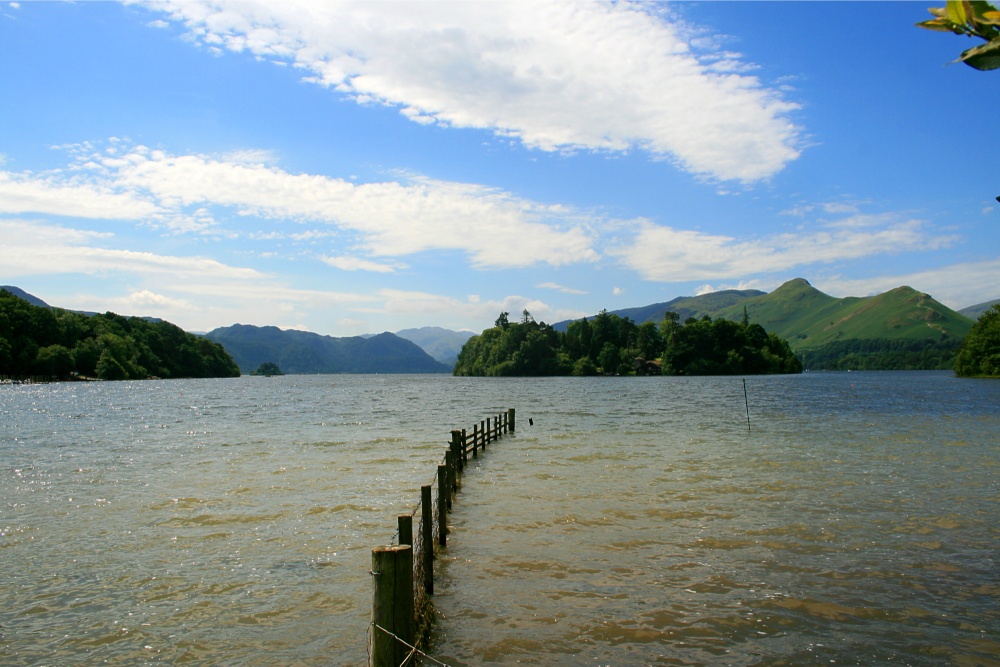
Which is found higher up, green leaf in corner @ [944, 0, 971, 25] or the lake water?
green leaf in corner @ [944, 0, 971, 25]

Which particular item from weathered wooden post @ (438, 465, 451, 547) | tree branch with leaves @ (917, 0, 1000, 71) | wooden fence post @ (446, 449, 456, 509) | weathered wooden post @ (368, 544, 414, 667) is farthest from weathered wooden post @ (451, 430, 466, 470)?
tree branch with leaves @ (917, 0, 1000, 71)

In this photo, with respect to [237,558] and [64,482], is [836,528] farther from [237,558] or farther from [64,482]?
[64,482]

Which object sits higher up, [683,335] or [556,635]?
[683,335]

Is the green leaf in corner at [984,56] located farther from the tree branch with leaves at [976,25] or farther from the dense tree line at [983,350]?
the dense tree line at [983,350]

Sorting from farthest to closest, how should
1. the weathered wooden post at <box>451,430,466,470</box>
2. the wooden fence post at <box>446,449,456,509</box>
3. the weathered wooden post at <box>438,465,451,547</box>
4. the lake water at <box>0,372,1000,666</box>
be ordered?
the weathered wooden post at <box>451,430,466,470</box>
the wooden fence post at <box>446,449,456,509</box>
the weathered wooden post at <box>438,465,451,547</box>
the lake water at <box>0,372,1000,666</box>

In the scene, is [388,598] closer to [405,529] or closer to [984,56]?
[405,529]

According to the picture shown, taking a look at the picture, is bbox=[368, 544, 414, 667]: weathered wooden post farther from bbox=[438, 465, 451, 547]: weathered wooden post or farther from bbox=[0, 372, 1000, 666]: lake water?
bbox=[438, 465, 451, 547]: weathered wooden post

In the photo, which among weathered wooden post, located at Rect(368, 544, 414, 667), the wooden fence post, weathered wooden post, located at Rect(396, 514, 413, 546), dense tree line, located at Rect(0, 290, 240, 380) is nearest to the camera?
weathered wooden post, located at Rect(368, 544, 414, 667)

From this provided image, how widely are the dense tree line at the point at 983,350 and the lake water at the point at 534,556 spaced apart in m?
119

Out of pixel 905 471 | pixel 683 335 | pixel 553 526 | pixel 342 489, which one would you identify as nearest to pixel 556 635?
pixel 553 526

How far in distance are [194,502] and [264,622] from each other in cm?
1059

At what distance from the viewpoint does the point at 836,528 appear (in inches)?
631

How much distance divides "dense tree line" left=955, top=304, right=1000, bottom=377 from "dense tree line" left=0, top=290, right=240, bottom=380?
19094 centimetres

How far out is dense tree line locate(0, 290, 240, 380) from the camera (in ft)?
448
